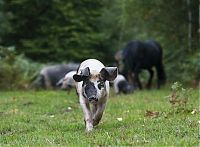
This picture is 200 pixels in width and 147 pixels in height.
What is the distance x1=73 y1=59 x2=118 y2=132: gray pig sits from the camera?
866 cm

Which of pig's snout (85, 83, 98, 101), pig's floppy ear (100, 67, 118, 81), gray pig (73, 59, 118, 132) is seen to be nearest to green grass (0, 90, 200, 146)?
gray pig (73, 59, 118, 132)

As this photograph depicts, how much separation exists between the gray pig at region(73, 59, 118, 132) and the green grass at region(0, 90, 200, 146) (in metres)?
0.26

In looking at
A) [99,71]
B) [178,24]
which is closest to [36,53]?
[178,24]

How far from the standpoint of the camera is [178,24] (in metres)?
22.1

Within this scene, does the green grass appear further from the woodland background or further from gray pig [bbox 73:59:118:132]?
the woodland background

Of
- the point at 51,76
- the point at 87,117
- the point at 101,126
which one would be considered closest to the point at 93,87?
the point at 87,117

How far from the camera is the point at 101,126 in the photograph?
368 inches

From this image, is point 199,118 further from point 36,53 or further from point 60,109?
point 36,53

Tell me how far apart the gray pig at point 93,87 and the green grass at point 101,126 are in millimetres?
256

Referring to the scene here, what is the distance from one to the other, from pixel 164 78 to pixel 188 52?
159cm

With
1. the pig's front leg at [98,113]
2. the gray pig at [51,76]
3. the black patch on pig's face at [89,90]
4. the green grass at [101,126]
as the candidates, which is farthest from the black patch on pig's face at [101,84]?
the gray pig at [51,76]

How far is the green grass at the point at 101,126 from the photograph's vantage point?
7461mm

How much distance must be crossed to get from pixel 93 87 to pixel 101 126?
98cm

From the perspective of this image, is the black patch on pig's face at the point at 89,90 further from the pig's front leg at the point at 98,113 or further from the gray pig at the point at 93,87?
the pig's front leg at the point at 98,113
